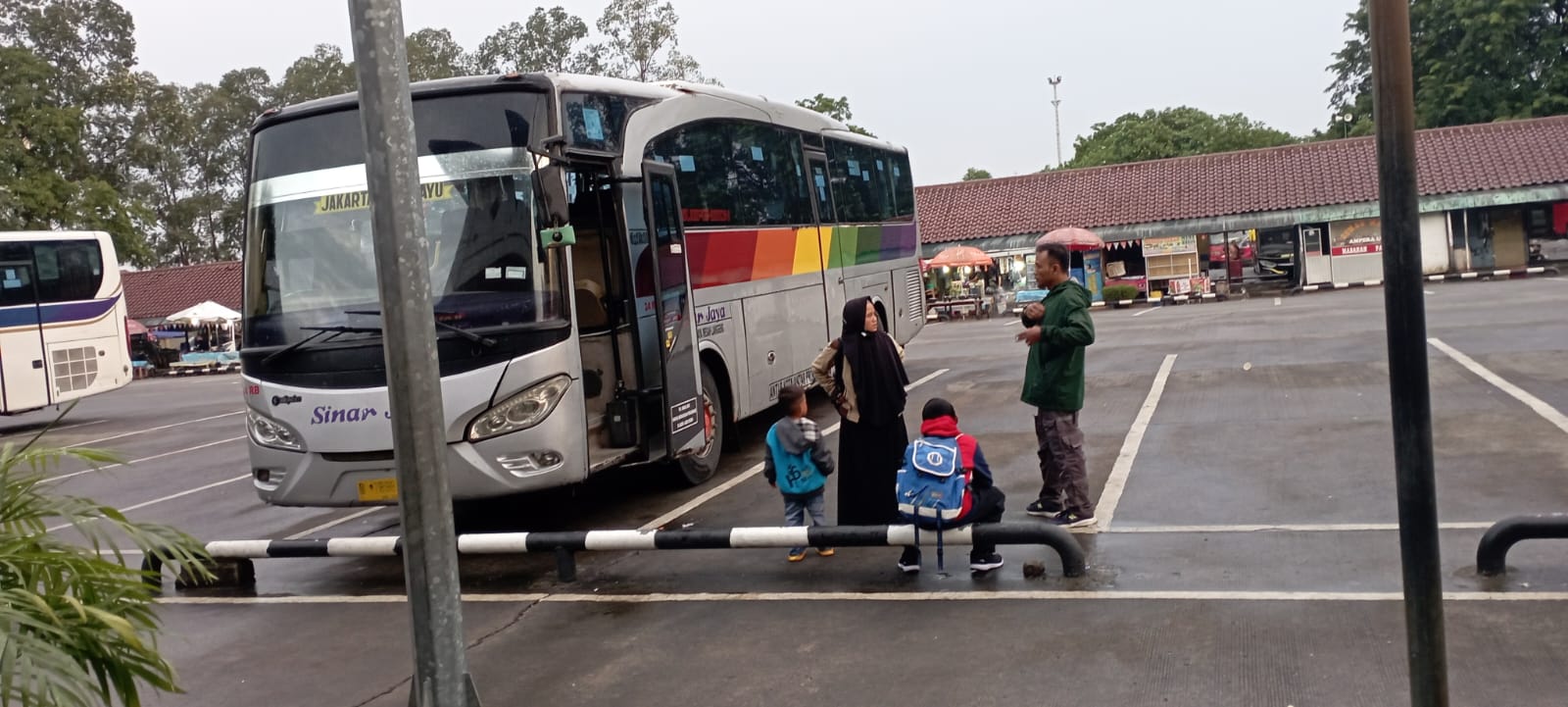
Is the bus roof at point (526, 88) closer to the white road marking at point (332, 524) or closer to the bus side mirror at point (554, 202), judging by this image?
the bus side mirror at point (554, 202)

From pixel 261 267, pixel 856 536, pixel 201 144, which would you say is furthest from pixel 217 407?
pixel 201 144

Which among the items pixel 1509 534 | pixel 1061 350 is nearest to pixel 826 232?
pixel 1061 350

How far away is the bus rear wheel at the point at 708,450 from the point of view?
1051 cm

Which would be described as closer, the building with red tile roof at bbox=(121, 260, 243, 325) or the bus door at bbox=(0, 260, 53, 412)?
the bus door at bbox=(0, 260, 53, 412)

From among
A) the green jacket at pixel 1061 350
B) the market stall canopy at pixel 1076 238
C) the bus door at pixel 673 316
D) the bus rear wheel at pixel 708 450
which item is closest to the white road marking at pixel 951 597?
the green jacket at pixel 1061 350

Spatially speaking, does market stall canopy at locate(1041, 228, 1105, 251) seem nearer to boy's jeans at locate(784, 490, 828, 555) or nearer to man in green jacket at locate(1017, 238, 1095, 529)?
man in green jacket at locate(1017, 238, 1095, 529)

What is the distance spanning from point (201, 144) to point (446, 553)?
214 feet

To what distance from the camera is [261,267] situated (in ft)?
28.3

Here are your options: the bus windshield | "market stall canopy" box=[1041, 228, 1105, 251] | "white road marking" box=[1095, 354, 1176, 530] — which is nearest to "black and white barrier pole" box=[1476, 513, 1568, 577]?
"white road marking" box=[1095, 354, 1176, 530]

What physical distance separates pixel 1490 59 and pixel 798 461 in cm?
5155

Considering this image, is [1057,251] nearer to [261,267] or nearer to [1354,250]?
[261,267]

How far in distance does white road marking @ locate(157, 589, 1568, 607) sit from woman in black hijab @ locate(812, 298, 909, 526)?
0.81m

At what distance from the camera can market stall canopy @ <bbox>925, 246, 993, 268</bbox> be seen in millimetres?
36938

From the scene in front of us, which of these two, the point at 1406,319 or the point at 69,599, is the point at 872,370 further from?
the point at 69,599
